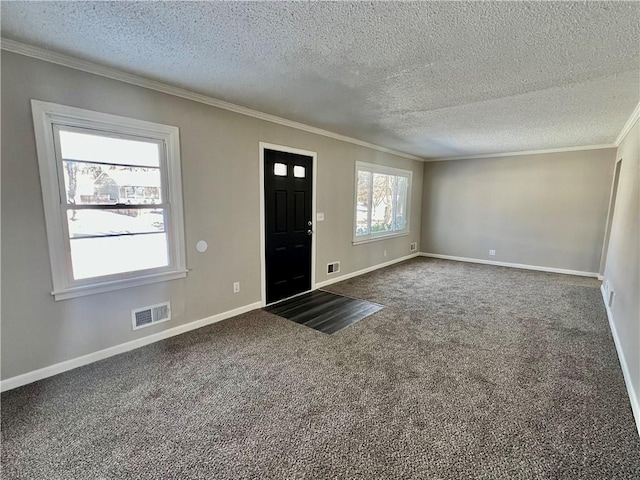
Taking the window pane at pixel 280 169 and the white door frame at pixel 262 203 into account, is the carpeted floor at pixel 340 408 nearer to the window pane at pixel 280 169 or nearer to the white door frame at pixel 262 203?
the white door frame at pixel 262 203

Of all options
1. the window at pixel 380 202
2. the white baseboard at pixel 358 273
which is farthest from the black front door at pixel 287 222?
the window at pixel 380 202

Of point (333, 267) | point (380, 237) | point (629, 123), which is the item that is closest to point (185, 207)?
point (333, 267)

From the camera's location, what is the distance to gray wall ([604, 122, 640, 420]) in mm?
2213

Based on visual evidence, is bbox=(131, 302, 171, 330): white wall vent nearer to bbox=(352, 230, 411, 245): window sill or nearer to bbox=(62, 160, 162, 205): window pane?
bbox=(62, 160, 162, 205): window pane

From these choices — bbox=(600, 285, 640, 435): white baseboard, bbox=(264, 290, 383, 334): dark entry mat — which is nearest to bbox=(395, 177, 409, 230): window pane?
bbox=(264, 290, 383, 334): dark entry mat

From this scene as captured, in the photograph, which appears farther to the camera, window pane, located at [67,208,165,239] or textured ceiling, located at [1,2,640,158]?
window pane, located at [67,208,165,239]

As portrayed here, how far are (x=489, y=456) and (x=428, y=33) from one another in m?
2.48

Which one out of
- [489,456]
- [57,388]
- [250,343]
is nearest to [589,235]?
[489,456]

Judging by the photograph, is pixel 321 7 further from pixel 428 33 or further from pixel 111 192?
pixel 111 192

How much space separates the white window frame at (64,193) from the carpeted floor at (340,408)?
68cm

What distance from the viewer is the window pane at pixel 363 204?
5305 millimetres

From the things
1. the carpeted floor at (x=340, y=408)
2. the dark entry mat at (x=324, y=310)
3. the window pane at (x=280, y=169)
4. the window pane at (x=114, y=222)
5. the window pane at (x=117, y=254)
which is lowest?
the carpeted floor at (x=340, y=408)

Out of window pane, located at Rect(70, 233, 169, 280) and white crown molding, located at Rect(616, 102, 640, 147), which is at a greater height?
white crown molding, located at Rect(616, 102, 640, 147)

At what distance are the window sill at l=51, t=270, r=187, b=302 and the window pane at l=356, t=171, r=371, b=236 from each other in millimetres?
3240
